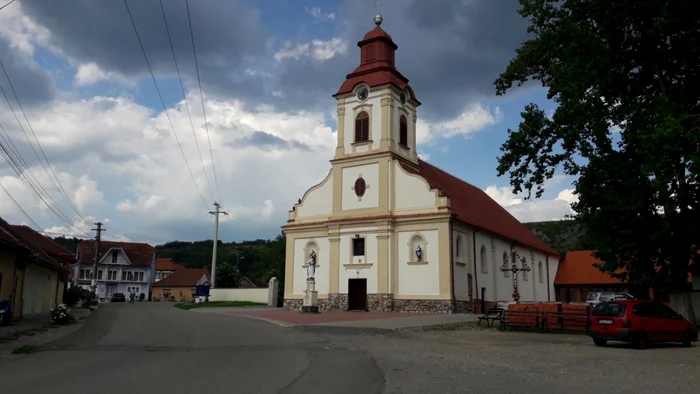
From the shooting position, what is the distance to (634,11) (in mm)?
17344

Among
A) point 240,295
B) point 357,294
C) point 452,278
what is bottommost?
point 240,295


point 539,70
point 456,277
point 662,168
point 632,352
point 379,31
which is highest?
point 379,31

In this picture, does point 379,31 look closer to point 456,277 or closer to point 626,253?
point 456,277

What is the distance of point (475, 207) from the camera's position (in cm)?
4434

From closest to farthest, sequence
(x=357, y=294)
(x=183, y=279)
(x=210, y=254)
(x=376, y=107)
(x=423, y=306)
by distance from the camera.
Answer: (x=423, y=306), (x=357, y=294), (x=376, y=107), (x=183, y=279), (x=210, y=254)

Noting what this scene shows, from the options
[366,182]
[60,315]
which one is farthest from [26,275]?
[366,182]

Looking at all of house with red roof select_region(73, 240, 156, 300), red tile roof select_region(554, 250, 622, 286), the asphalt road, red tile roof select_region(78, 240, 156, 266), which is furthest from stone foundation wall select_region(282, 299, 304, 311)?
red tile roof select_region(78, 240, 156, 266)

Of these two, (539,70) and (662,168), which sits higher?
(539,70)

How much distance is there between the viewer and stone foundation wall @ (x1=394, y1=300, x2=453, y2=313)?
3306 centimetres

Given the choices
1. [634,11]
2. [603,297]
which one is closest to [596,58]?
Answer: [634,11]

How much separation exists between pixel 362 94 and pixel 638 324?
85.6ft

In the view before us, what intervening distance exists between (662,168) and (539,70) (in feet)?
27.3

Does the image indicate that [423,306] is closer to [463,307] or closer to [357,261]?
[463,307]

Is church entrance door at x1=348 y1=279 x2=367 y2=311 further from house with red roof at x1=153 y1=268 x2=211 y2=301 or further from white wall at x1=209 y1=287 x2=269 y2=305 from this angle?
house with red roof at x1=153 y1=268 x2=211 y2=301
